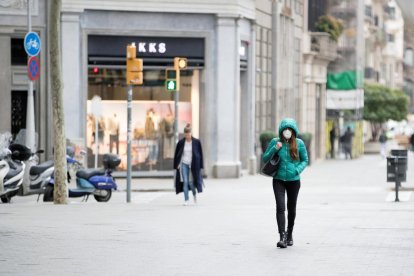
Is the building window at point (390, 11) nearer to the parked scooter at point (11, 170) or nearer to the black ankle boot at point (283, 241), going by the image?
the parked scooter at point (11, 170)

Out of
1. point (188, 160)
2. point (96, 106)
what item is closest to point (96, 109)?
point (96, 106)

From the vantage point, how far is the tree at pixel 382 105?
7938cm

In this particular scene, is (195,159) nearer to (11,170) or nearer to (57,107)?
(57,107)

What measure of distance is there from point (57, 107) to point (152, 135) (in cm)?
1333

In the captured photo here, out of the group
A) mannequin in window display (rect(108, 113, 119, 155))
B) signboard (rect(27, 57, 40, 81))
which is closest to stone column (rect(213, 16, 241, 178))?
mannequin in window display (rect(108, 113, 119, 155))

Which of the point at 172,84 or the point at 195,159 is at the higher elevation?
the point at 172,84

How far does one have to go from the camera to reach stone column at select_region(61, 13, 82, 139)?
34844mm

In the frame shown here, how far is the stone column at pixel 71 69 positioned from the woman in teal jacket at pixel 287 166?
2026 centimetres

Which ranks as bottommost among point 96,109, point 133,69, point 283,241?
point 283,241

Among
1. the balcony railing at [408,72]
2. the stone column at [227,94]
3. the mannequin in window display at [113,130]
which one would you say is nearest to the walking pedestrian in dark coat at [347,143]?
the stone column at [227,94]

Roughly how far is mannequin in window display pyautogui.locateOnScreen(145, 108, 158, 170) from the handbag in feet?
71.4

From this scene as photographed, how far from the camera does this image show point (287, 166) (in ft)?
49.5

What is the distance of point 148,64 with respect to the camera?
3584 cm

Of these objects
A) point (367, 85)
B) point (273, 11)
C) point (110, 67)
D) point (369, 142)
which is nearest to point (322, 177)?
point (273, 11)
